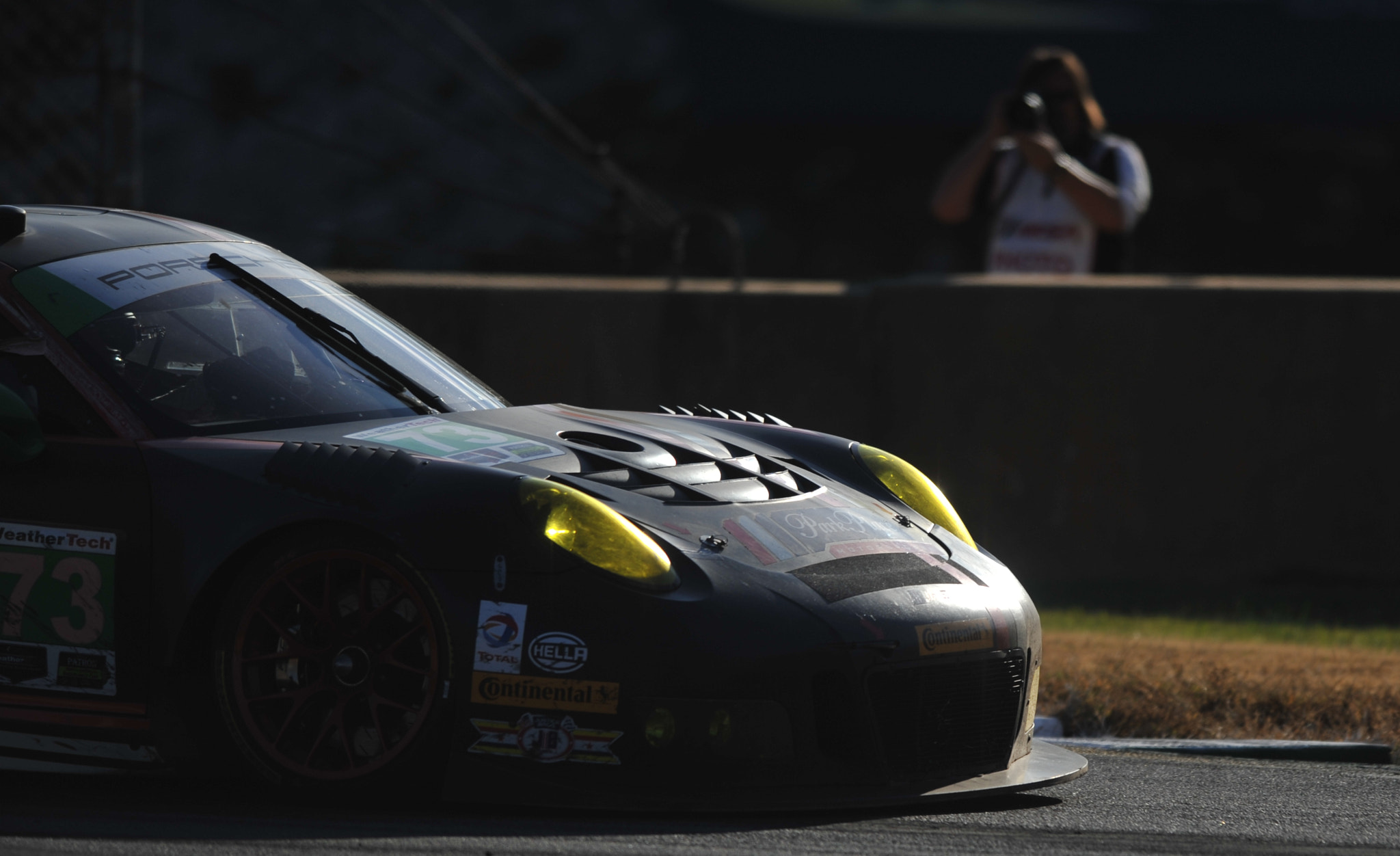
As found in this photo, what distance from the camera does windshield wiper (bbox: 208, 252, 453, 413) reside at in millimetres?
4727

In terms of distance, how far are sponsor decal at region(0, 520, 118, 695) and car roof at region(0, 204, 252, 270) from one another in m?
0.77

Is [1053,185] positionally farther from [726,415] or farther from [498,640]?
[498,640]

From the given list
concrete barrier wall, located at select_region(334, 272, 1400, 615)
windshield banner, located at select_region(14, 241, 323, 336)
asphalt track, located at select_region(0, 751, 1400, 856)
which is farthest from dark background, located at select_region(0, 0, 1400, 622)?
asphalt track, located at select_region(0, 751, 1400, 856)

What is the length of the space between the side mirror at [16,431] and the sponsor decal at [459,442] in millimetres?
681

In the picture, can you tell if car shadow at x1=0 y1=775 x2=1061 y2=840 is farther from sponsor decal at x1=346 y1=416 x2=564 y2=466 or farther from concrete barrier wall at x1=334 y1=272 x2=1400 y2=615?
concrete barrier wall at x1=334 y1=272 x2=1400 y2=615

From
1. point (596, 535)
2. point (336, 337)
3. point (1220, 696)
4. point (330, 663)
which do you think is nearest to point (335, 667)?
point (330, 663)

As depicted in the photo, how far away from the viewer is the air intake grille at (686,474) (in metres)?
4.22

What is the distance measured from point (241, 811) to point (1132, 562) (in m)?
4.67

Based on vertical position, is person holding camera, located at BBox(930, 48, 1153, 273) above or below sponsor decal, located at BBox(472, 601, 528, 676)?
above

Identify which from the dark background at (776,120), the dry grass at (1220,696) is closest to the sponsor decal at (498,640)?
the dry grass at (1220,696)

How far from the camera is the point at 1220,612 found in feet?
23.9

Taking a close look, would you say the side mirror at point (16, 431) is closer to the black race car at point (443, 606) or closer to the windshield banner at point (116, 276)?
the black race car at point (443, 606)

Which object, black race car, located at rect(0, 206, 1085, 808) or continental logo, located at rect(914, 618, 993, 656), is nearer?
black race car, located at rect(0, 206, 1085, 808)

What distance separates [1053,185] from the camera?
7.88 m
